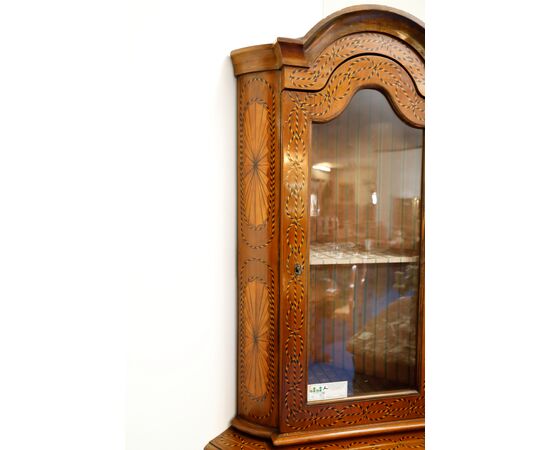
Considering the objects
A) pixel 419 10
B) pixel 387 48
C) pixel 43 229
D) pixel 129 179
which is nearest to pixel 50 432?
pixel 43 229

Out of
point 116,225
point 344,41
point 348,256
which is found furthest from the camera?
point 348,256

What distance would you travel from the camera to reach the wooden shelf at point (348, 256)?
1163 millimetres

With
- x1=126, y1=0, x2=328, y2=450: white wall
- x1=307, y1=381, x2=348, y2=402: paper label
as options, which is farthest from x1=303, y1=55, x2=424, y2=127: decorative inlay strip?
x1=307, y1=381, x2=348, y2=402: paper label

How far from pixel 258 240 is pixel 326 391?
1.50ft

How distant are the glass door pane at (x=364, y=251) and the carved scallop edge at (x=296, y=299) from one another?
0.12 ft

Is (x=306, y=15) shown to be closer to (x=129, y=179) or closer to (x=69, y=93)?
(x=129, y=179)

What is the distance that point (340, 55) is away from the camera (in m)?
1.10

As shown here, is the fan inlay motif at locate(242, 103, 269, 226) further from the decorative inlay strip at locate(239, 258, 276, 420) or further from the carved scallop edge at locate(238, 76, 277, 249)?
the decorative inlay strip at locate(239, 258, 276, 420)

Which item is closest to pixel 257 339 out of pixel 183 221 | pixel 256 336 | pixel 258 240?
pixel 256 336

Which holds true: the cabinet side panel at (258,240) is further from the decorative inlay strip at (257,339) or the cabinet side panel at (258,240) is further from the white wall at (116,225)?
the white wall at (116,225)

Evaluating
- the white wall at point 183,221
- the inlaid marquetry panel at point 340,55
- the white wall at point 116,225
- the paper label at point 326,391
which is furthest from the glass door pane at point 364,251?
the white wall at point 116,225

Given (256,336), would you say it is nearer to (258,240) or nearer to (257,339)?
(257,339)

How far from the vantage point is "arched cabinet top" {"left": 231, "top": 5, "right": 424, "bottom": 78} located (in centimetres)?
107

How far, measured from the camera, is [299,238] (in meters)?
1.12
